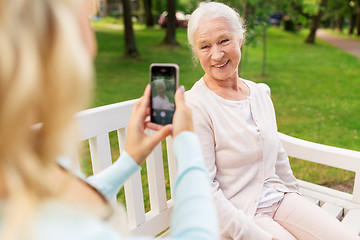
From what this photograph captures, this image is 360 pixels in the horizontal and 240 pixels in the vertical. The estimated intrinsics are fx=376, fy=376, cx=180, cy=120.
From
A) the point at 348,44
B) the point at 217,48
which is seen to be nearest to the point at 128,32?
the point at 217,48

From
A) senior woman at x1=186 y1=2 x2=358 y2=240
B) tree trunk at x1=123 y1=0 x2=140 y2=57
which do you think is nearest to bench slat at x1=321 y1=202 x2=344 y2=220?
senior woman at x1=186 y1=2 x2=358 y2=240

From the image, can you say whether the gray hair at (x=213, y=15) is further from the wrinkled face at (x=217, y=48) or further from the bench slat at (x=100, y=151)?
the bench slat at (x=100, y=151)

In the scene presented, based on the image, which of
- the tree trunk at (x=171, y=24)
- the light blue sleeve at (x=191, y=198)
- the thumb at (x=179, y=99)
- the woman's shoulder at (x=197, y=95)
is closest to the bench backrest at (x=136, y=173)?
the woman's shoulder at (x=197, y=95)

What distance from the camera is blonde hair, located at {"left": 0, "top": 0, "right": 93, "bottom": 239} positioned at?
29.7 inches

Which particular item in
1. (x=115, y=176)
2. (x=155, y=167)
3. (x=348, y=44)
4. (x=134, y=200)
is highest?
(x=115, y=176)

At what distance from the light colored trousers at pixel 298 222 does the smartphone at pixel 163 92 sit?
985 millimetres

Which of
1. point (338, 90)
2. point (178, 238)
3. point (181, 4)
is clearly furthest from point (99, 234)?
point (181, 4)

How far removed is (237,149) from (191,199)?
3.71 feet

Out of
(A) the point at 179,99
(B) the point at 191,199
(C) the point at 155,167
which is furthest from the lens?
(C) the point at 155,167

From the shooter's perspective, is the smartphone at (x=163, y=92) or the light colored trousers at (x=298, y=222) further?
the light colored trousers at (x=298, y=222)

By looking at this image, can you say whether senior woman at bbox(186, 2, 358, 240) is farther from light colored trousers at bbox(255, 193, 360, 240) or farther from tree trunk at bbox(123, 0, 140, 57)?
tree trunk at bbox(123, 0, 140, 57)

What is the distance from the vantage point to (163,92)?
5.09 feet

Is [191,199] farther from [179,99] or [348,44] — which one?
[348,44]

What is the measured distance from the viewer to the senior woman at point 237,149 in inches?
82.9
